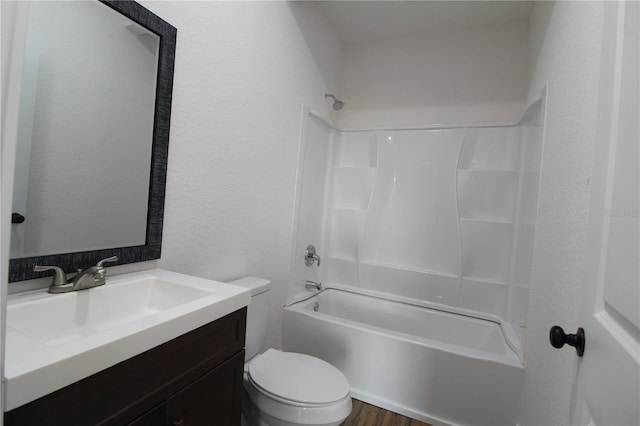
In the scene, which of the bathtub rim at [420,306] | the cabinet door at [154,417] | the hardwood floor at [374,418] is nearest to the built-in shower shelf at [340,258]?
the bathtub rim at [420,306]

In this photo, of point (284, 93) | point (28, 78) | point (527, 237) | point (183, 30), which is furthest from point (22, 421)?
point (527, 237)

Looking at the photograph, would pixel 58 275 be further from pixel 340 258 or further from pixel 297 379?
pixel 340 258

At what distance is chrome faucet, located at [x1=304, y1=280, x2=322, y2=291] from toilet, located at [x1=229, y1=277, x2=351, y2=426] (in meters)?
0.80

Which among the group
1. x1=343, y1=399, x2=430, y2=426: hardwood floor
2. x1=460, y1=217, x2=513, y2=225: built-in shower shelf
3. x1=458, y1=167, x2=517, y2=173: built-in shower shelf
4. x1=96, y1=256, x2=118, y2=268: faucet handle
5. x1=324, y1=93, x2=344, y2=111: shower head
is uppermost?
x1=324, y1=93, x2=344, y2=111: shower head

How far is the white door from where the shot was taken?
0.49m

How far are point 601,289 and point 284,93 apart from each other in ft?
6.05

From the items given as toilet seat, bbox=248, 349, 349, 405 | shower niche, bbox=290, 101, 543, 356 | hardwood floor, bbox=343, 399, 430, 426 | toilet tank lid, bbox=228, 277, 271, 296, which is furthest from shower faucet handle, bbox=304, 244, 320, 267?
hardwood floor, bbox=343, 399, 430, 426

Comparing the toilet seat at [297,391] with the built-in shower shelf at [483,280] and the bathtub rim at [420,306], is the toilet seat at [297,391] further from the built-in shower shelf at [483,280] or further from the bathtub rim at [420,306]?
Answer: the built-in shower shelf at [483,280]

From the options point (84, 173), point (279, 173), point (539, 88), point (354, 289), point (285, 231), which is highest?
point (539, 88)

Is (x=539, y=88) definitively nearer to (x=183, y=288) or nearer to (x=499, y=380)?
(x=499, y=380)

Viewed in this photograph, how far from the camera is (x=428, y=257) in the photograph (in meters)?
2.48

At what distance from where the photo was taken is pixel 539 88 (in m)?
1.75

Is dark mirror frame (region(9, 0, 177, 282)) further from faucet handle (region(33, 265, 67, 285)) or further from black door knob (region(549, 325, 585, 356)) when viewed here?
black door knob (region(549, 325, 585, 356))

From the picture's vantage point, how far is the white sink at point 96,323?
528 millimetres
